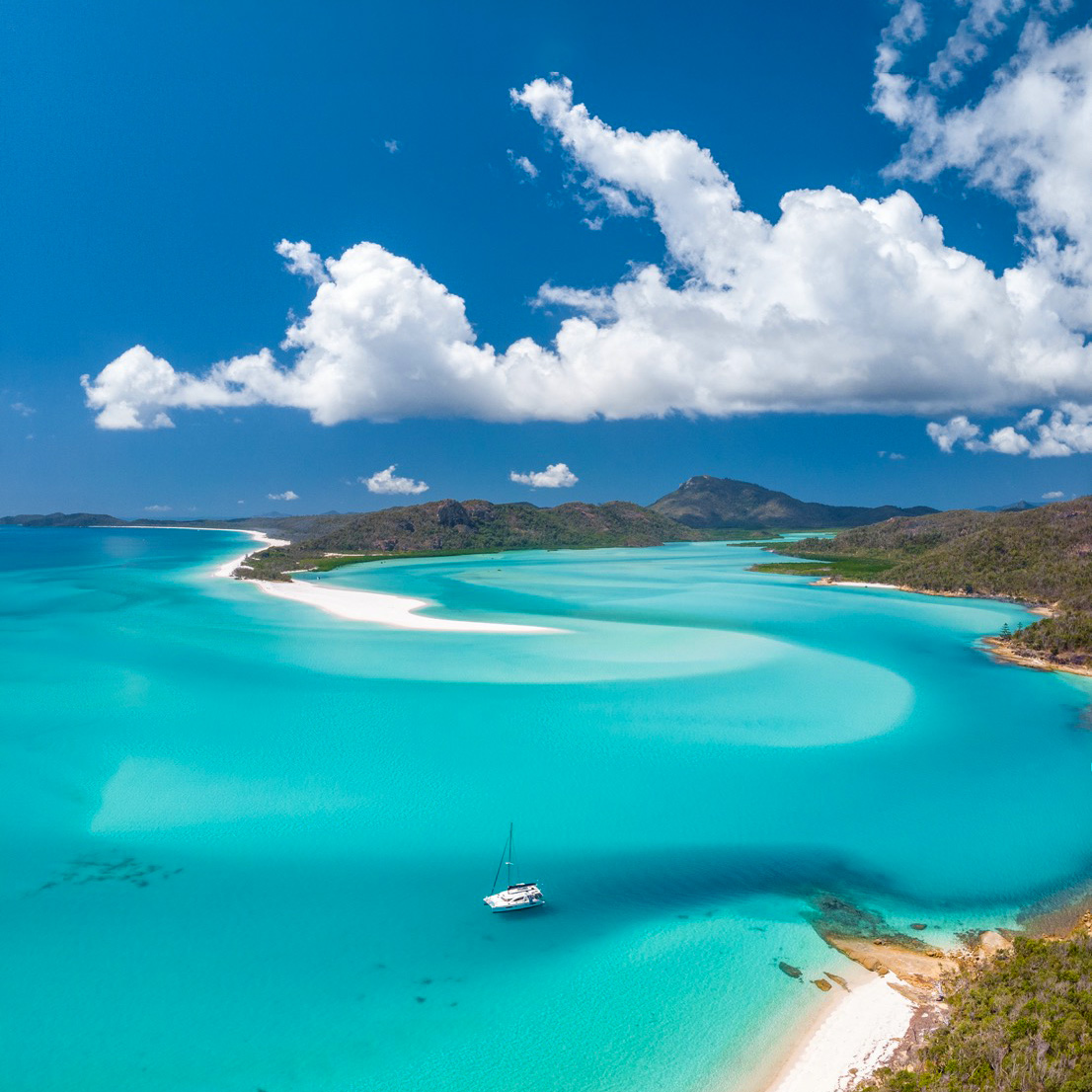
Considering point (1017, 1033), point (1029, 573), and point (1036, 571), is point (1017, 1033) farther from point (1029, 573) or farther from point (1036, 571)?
point (1029, 573)

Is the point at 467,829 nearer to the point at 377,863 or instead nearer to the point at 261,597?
the point at 377,863

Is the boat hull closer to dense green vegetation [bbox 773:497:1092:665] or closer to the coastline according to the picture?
the coastline

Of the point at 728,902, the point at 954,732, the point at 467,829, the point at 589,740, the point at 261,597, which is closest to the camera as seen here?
the point at 728,902

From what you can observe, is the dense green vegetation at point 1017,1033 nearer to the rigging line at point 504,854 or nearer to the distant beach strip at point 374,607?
the rigging line at point 504,854

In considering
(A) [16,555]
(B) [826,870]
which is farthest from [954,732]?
(A) [16,555]

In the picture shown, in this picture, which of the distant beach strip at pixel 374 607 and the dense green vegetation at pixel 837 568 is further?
the dense green vegetation at pixel 837 568

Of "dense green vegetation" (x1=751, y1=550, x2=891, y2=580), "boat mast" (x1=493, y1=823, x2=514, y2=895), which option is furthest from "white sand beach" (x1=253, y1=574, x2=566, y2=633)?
"dense green vegetation" (x1=751, y1=550, x2=891, y2=580)

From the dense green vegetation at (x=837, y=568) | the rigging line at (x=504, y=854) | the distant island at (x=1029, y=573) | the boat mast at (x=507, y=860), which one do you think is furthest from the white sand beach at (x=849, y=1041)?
the dense green vegetation at (x=837, y=568)
